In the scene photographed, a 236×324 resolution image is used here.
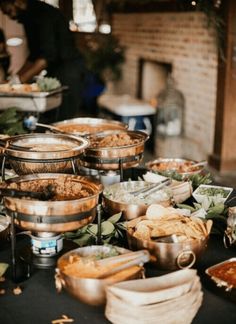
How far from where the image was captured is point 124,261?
165 centimetres

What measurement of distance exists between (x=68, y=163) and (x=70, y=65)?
3.37 metres

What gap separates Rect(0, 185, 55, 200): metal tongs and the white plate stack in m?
0.48

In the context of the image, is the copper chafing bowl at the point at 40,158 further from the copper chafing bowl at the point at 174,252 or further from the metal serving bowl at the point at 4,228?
the copper chafing bowl at the point at 174,252

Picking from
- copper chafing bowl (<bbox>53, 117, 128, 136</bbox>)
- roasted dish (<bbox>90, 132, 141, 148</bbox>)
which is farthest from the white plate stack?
copper chafing bowl (<bbox>53, 117, 128, 136</bbox>)

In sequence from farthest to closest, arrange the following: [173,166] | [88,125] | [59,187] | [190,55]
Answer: [190,55]
[88,125]
[173,166]
[59,187]

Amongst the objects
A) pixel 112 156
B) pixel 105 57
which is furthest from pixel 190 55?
pixel 112 156

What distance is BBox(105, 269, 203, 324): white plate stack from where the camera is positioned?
4.71 feet

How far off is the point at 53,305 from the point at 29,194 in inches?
14.8

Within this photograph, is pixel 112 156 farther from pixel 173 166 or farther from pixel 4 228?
pixel 4 228

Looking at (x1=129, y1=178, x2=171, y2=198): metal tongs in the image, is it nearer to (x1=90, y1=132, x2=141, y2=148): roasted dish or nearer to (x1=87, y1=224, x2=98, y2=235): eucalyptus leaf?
(x1=87, y1=224, x2=98, y2=235): eucalyptus leaf

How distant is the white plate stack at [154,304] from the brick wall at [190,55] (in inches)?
174

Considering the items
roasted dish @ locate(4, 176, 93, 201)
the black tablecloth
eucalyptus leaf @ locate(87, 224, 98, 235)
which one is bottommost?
the black tablecloth

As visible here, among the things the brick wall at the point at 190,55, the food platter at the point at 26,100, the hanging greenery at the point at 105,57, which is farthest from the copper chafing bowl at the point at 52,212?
the hanging greenery at the point at 105,57

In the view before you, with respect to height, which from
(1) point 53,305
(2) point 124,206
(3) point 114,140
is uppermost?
(3) point 114,140
